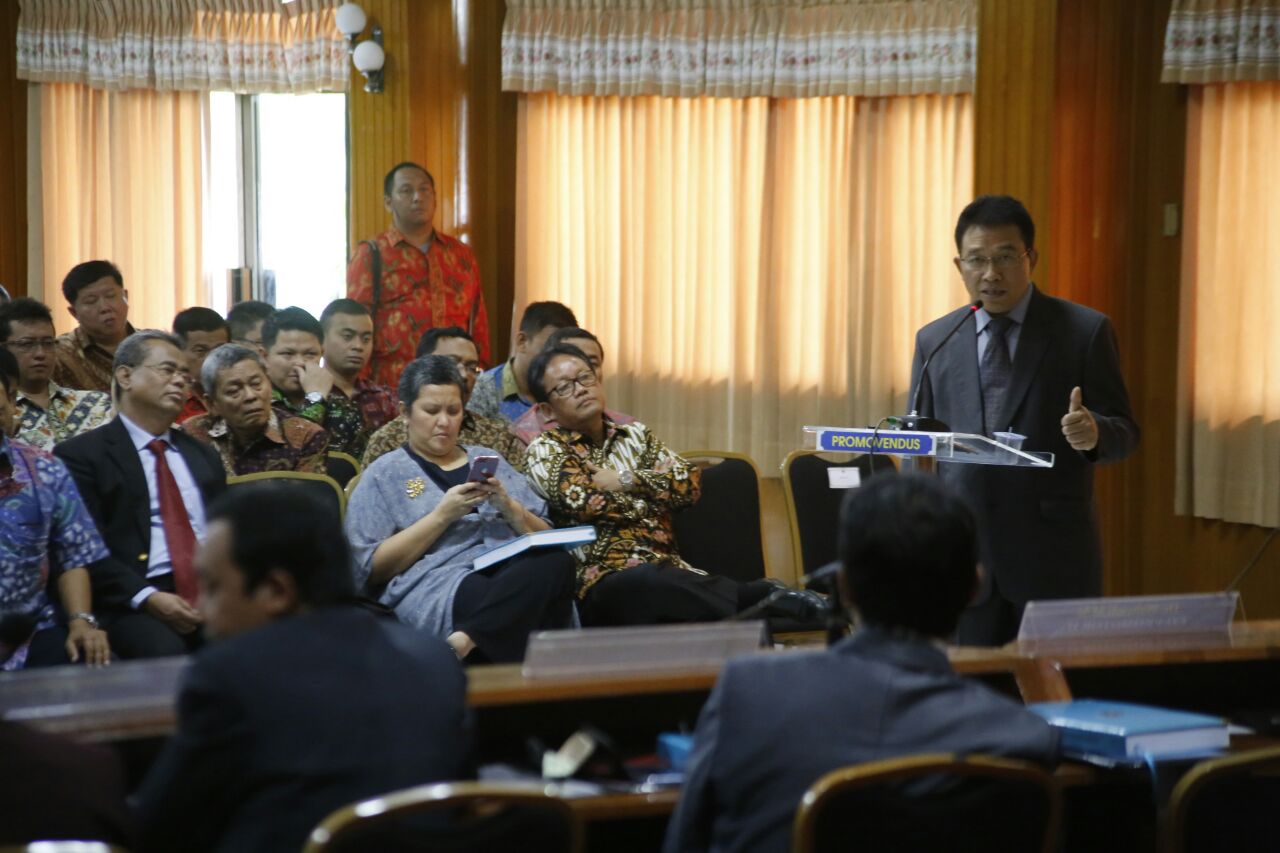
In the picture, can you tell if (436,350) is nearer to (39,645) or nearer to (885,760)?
(39,645)

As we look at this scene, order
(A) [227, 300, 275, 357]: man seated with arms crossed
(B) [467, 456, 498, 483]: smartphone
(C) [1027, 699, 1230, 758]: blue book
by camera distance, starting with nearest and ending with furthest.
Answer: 1. (C) [1027, 699, 1230, 758]: blue book
2. (B) [467, 456, 498, 483]: smartphone
3. (A) [227, 300, 275, 357]: man seated with arms crossed

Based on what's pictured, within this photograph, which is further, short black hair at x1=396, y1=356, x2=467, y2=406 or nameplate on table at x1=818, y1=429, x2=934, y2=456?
short black hair at x1=396, y1=356, x2=467, y2=406

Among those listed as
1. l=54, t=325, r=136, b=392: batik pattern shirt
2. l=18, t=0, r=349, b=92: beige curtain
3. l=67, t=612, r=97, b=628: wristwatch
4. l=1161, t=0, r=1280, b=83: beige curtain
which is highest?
l=18, t=0, r=349, b=92: beige curtain

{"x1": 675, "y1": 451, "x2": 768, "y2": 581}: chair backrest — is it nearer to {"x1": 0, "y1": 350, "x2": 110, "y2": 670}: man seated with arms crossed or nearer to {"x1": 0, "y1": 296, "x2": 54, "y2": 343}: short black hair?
{"x1": 0, "y1": 350, "x2": 110, "y2": 670}: man seated with arms crossed

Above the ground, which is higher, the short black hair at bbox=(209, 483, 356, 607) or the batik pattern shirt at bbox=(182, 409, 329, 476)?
the short black hair at bbox=(209, 483, 356, 607)

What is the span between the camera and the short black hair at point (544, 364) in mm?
4082

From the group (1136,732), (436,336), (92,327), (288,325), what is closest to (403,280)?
(436,336)

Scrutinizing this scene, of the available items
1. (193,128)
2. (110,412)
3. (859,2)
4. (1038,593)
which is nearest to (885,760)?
(1038,593)

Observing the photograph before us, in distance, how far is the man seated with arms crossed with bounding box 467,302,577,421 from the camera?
5.34m

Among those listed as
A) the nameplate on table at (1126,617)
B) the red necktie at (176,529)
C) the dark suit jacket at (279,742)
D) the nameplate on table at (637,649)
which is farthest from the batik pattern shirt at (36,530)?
the nameplate on table at (1126,617)

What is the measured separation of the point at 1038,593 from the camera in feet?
10.5

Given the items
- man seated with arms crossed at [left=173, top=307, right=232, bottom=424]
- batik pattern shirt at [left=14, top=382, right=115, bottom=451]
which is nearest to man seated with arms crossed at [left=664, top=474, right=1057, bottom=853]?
batik pattern shirt at [left=14, top=382, right=115, bottom=451]

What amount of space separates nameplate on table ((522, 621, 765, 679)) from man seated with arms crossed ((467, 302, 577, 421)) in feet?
9.73

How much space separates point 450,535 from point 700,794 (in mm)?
2160
